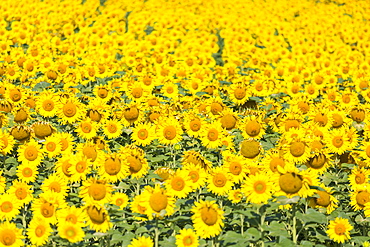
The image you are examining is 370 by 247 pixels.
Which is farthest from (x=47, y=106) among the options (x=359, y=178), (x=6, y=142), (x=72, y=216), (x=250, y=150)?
(x=359, y=178)

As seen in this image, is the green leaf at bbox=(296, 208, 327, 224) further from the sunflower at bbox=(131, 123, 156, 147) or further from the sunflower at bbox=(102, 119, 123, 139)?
the sunflower at bbox=(102, 119, 123, 139)

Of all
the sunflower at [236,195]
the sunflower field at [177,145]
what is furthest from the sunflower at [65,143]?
the sunflower at [236,195]

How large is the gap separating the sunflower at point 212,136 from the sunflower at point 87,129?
162 cm

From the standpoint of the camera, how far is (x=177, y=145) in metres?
7.68

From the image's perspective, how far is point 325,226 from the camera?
625 centimetres

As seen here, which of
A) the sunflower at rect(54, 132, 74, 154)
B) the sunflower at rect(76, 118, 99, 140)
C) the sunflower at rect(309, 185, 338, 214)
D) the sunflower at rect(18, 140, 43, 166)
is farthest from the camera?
the sunflower at rect(76, 118, 99, 140)

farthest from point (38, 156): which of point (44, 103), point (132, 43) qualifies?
point (132, 43)

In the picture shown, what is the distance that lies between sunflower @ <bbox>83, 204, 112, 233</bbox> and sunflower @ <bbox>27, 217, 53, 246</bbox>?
41cm

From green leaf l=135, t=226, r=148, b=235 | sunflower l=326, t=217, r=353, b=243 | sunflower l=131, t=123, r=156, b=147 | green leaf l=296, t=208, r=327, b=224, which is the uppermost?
green leaf l=296, t=208, r=327, b=224

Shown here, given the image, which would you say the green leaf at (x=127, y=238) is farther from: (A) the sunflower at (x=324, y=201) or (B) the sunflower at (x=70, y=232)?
(A) the sunflower at (x=324, y=201)

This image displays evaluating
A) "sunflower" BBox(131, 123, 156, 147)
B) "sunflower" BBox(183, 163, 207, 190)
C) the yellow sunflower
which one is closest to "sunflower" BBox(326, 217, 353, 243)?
"sunflower" BBox(183, 163, 207, 190)

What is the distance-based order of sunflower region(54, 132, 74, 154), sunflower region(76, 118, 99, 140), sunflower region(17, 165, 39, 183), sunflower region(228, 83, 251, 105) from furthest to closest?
sunflower region(228, 83, 251, 105), sunflower region(76, 118, 99, 140), sunflower region(54, 132, 74, 154), sunflower region(17, 165, 39, 183)

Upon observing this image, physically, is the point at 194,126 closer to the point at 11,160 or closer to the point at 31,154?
the point at 31,154

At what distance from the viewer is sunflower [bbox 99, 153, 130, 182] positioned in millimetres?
5762
